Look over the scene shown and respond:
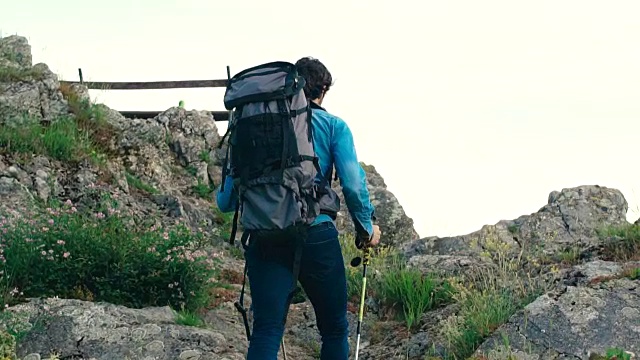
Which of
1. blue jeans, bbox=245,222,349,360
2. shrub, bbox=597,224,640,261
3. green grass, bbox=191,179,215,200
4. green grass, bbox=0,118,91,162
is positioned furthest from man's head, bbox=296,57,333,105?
green grass, bbox=191,179,215,200

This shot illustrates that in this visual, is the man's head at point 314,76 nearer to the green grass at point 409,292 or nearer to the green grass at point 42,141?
the green grass at point 409,292

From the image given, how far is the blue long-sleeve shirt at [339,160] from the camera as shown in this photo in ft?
18.4

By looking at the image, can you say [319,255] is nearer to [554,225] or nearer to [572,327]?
[572,327]

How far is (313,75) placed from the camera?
576 centimetres

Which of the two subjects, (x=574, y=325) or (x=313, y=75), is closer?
(x=313, y=75)

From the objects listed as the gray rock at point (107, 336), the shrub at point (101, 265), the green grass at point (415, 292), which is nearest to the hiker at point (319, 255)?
the gray rock at point (107, 336)

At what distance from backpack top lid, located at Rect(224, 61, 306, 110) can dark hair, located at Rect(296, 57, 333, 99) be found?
0.36 feet

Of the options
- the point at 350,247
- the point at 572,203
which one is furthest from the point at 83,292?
the point at 572,203

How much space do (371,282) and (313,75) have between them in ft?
17.5

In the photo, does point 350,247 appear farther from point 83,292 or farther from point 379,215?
point 83,292

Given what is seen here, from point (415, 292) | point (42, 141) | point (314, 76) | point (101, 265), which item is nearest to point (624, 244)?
point (415, 292)

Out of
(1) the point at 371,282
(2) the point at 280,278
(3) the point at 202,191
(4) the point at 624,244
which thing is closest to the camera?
(2) the point at 280,278

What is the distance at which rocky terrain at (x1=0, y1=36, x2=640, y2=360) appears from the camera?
303 inches

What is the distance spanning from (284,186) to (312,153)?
333mm
